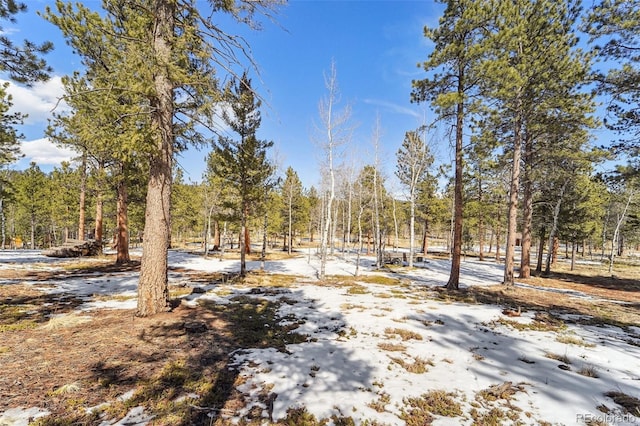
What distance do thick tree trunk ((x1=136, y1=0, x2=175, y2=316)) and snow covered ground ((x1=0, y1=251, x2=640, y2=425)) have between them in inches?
69.0

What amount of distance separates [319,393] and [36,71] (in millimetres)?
10456

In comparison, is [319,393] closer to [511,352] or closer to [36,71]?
[511,352]

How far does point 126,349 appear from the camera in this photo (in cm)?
492

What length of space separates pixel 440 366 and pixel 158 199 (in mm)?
7278

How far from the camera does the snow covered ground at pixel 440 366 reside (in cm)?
363

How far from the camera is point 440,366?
4.93 m

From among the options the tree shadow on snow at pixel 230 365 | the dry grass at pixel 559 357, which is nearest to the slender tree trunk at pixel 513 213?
the dry grass at pixel 559 357

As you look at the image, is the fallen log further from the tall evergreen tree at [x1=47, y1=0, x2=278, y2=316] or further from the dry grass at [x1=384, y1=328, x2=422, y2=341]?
the dry grass at [x1=384, y1=328, x2=422, y2=341]

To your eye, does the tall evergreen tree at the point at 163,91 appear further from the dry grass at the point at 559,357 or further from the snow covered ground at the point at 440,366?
the dry grass at the point at 559,357

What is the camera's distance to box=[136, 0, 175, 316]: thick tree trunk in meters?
6.63

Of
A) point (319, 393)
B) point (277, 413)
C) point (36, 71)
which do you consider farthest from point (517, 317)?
point (36, 71)

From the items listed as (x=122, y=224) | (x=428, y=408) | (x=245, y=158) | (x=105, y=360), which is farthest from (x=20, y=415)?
(x=122, y=224)

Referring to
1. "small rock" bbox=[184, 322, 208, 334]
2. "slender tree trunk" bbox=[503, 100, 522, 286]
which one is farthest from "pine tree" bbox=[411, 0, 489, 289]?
"small rock" bbox=[184, 322, 208, 334]

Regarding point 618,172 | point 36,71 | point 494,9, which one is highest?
point 494,9
